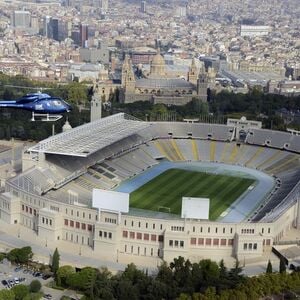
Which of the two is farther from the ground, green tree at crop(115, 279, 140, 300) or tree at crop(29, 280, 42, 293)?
green tree at crop(115, 279, 140, 300)

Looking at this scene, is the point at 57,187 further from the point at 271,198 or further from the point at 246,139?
the point at 246,139

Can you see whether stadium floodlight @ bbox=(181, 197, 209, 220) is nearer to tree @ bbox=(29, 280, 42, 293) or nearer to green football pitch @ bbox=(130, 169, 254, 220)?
green football pitch @ bbox=(130, 169, 254, 220)

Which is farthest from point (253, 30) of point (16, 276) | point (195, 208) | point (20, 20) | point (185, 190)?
point (16, 276)

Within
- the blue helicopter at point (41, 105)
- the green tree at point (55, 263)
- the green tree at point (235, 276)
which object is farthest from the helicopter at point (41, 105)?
the green tree at point (235, 276)

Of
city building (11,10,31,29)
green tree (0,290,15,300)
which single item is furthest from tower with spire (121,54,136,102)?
city building (11,10,31,29)

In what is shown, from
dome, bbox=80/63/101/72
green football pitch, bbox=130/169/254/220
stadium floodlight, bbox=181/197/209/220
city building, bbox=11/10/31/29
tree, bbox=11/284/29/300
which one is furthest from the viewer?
city building, bbox=11/10/31/29

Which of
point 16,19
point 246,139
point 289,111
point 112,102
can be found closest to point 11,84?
point 112,102
